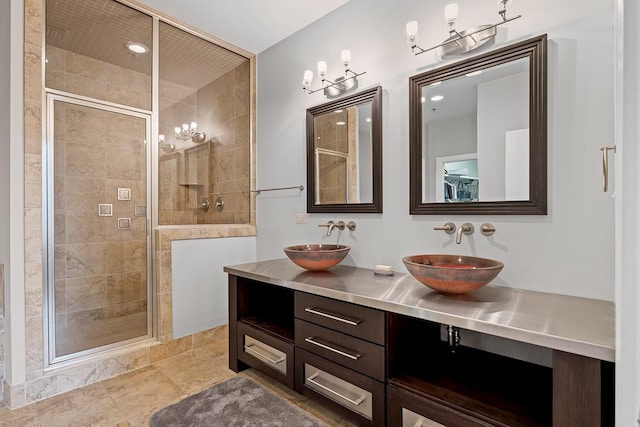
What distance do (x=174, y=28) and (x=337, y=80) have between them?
60.6 inches

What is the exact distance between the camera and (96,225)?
2.54 m

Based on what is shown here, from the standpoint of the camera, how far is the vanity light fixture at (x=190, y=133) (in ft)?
10.1

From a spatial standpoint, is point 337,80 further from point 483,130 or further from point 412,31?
point 483,130

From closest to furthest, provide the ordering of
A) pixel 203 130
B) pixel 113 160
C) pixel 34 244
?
pixel 34 244 → pixel 113 160 → pixel 203 130

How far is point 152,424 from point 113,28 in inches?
113

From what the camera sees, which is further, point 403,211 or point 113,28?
point 113,28

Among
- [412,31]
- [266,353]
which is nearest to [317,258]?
[266,353]

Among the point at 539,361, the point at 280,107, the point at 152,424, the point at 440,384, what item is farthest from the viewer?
the point at 280,107

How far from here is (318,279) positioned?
6.40 ft

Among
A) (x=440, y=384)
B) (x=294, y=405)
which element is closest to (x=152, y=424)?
(x=294, y=405)

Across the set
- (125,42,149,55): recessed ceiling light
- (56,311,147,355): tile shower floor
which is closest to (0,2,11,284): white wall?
(56,311,147,355): tile shower floor

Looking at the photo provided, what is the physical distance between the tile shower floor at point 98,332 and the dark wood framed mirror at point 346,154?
1690mm

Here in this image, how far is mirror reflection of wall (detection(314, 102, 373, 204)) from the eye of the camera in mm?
2330

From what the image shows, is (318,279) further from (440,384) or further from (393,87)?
(393,87)
